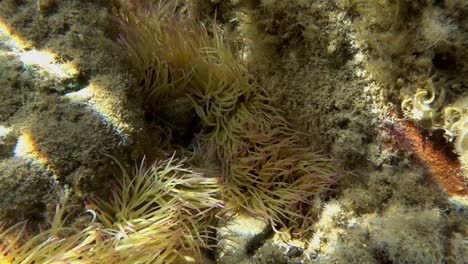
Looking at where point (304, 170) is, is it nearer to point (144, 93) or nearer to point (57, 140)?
point (144, 93)

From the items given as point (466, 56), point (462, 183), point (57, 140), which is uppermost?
point (57, 140)

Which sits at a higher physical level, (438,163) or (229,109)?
(229,109)

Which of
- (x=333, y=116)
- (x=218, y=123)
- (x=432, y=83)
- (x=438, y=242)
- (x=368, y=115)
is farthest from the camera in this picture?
(x=218, y=123)

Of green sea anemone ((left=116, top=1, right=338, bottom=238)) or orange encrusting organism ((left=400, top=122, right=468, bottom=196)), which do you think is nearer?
orange encrusting organism ((left=400, top=122, right=468, bottom=196))

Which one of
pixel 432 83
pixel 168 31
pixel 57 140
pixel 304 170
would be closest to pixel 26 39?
pixel 57 140

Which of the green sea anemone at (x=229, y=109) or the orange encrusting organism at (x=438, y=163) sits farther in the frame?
the green sea anemone at (x=229, y=109)

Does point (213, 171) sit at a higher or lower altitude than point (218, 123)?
lower

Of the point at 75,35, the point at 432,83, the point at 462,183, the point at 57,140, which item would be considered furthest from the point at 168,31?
the point at 462,183

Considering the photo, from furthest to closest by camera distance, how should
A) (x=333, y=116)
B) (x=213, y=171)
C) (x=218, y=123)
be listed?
(x=218, y=123) → (x=213, y=171) → (x=333, y=116)

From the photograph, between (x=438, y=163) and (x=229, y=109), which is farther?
(x=229, y=109)

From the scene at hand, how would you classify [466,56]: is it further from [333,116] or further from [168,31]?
[168,31]

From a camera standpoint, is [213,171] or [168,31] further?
[168,31]
